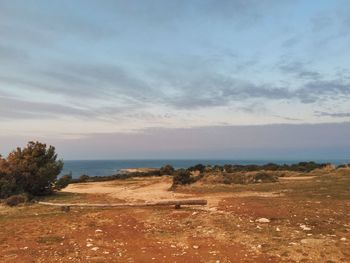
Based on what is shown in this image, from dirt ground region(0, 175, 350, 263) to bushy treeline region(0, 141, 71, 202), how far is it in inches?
322

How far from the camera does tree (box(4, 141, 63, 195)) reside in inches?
1064

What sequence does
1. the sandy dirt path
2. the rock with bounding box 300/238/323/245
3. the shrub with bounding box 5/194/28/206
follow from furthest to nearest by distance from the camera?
the sandy dirt path
the shrub with bounding box 5/194/28/206
the rock with bounding box 300/238/323/245

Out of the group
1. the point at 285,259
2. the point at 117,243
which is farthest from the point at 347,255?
the point at 117,243

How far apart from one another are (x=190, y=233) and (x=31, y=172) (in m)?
18.3

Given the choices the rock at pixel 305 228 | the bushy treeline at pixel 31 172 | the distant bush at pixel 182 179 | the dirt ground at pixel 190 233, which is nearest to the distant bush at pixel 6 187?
the bushy treeline at pixel 31 172

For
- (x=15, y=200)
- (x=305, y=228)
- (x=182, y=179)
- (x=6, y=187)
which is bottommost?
(x=305, y=228)

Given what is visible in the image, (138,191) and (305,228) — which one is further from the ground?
(138,191)

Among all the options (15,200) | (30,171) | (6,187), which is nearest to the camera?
(15,200)

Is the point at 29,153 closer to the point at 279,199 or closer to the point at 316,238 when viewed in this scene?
the point at 279,199

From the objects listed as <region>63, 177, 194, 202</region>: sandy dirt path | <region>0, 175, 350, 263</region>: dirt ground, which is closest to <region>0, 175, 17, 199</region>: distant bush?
<region>63, 177, 194, 202</region>: sandy dirt path

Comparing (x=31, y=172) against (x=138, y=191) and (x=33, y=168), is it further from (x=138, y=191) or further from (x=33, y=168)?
(x=138, y=191)

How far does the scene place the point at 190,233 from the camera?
12625mm

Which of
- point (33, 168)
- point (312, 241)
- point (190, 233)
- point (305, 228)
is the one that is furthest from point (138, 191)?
point (312, 241)

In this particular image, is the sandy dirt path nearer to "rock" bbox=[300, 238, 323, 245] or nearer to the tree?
the tree
